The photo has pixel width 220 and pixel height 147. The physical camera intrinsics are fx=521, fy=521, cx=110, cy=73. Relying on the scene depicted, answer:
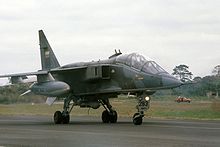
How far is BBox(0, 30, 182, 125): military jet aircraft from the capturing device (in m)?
24.6

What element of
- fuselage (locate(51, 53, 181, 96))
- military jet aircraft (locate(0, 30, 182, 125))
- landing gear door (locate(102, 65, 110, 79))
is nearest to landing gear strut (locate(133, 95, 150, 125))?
military jet aircraft (locate(0, 30, 182, 125))

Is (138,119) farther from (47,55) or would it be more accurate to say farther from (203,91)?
(203,91)

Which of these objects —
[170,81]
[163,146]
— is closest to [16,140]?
[163,146]

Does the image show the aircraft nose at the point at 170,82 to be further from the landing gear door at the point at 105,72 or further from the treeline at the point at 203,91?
the treeline at the point at 203,91

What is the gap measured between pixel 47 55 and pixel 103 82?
6.68 meters

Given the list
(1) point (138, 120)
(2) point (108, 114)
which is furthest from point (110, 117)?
(1) point (138, 120)

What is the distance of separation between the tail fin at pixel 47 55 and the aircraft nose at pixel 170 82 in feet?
33.5

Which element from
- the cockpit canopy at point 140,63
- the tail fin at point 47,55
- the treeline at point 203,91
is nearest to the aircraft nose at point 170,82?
the cockpit canopy at point 140,63

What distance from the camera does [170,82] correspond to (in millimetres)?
23828

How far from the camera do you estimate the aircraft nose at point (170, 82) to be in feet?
78.1

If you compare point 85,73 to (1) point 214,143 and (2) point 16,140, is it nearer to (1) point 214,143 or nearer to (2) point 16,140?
(2) point 16,140

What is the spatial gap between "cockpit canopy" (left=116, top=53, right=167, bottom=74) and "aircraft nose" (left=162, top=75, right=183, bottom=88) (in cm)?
74

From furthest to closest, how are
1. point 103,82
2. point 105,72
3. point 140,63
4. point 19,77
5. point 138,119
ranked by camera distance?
point 19,77
point 103,82
point 105,72
point 140,63
point 138,119

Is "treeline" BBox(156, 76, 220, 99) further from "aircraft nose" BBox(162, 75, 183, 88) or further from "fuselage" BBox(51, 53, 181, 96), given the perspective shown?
"aircraft nose" BBox(162, 75, 183, 88)
